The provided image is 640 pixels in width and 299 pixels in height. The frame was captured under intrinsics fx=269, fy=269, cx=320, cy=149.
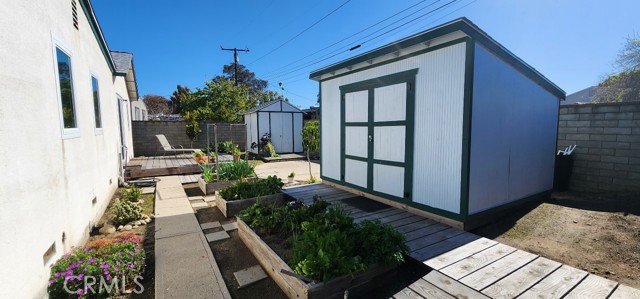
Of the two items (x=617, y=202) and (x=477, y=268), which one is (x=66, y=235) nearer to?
(x=477, y=268)

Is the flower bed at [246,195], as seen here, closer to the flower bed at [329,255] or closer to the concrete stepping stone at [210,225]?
the concrete stepping stone at [210,225]

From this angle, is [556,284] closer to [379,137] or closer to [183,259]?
[379,137]

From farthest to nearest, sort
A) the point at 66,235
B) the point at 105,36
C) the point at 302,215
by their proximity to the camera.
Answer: the point at 105,36
the point at 302,215
the point at 66,235

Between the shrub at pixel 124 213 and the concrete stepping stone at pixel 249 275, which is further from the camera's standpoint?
the shrub at pixel 124 213

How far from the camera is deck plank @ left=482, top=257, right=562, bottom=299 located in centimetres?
201

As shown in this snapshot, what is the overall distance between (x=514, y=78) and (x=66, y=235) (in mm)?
5675

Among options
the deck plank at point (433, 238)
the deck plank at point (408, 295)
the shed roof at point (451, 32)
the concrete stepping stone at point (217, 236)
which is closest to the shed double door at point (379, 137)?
the shed roof at point (451, 32)

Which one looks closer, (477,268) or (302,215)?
(477,268)

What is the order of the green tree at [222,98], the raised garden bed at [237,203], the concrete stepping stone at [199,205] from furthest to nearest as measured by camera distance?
the green tree at [222,98] → the concrete stepping stone at [199,205] → the raised garden bed at [237,203]

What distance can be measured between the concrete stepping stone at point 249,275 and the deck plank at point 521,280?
1904 millimetres

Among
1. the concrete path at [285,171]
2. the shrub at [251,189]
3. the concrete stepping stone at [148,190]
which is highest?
the shrub at [251,189]

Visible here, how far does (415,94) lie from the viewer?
3.86 m

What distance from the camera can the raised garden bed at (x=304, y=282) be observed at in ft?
6.64

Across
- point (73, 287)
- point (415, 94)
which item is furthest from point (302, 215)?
point (415, 94)
